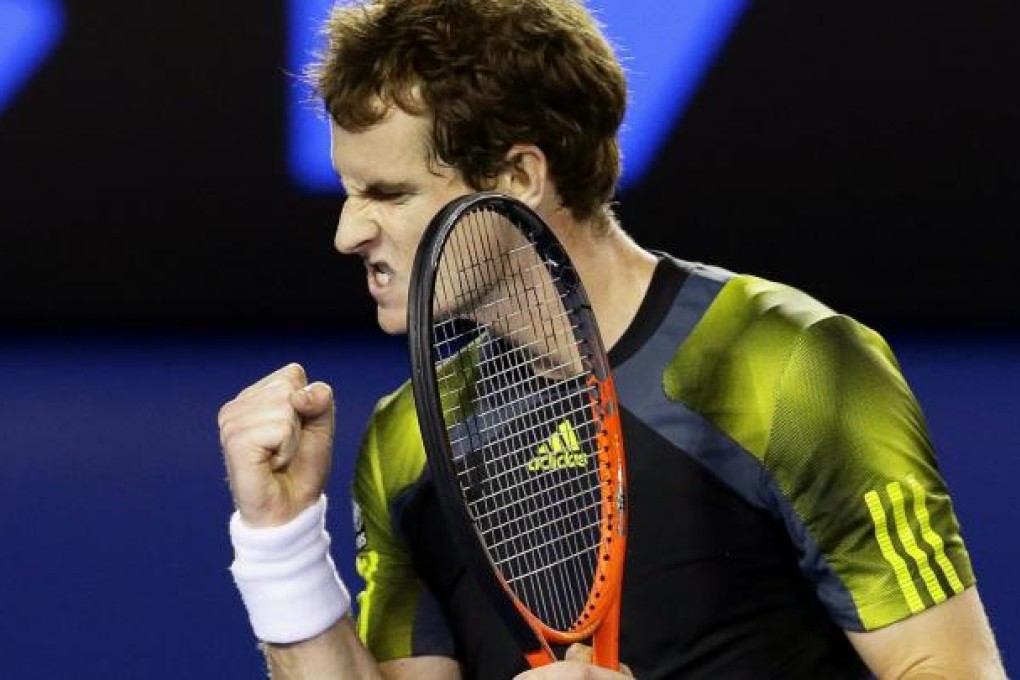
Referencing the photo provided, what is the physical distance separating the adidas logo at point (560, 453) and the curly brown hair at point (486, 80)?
0.67 feet

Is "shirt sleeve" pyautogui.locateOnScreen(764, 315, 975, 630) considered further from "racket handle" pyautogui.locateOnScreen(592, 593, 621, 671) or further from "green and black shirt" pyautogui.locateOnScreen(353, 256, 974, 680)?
"racket handle" pyautogui.locateOnScreen(592, 593, 621, 671)

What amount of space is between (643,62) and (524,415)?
1.71m

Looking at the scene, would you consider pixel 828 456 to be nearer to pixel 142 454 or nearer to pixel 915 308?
pixel 142 454

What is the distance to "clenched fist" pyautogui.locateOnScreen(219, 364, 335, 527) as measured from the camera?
1.94 m

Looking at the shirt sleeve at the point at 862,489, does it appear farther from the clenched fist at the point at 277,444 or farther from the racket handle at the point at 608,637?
the clenched fist at the point at 277,444

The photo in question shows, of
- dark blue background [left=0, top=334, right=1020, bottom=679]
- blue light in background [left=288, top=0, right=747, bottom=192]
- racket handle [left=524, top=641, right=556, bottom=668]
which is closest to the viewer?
racket handle [left=524, top=641, right=556, bottom=668]

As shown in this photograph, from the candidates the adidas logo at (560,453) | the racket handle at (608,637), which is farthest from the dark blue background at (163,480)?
the racket handle at (608,637)

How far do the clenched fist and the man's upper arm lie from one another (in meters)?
0.48

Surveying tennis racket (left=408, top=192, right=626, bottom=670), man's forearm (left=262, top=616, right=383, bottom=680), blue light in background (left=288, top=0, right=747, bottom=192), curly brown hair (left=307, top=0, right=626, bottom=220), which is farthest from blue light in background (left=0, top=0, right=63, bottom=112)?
man's forearm (left=262, top=616, right=383, bottom=680)

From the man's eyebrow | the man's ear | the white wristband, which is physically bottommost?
the white wristband

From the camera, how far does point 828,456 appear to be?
1961 mm

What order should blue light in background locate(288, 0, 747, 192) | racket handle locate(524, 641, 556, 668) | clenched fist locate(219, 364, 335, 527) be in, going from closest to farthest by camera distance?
racket handle locate(524, 641, 556, 668) → clenched fist locate(219, 364, 335, 527) → blue light in background locate(288, 0, 747, 192)

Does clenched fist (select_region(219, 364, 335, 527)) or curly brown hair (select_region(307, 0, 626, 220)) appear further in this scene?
curly brown hair (select_region(307, 0, 626, 220))

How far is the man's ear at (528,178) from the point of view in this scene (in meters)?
2.14
